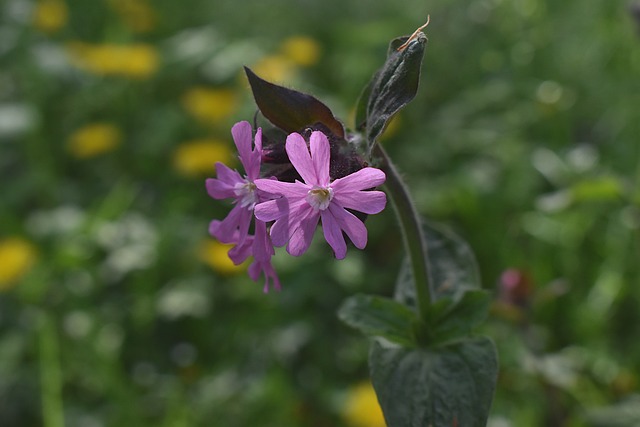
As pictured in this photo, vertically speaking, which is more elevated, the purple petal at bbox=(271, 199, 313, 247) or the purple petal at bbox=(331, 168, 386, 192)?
the purple petal at bbox=(331, 168, 386, 192)

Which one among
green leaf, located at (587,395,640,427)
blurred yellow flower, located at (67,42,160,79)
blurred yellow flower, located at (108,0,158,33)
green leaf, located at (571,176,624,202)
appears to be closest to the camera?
green leaf, located at (587,395,640,427)

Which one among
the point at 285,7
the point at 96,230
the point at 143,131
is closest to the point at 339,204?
the point at 96,230

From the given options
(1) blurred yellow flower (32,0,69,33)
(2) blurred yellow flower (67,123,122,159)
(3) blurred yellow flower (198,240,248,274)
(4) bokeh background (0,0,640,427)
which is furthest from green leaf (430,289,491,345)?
(1) blurred yellow flower (32,0,69,33)

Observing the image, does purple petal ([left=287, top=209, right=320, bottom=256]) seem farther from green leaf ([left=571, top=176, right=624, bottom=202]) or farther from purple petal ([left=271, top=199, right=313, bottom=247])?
green leaf ([left=571, top=176, right=624, bottom=202])

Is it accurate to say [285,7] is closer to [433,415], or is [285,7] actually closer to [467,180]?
[467,180]

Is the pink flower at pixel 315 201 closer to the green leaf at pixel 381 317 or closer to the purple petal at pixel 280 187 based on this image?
the purple petal at pixel 280 187

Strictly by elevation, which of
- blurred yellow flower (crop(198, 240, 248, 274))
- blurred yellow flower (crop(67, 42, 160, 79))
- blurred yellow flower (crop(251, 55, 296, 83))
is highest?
blurred yellow flower (crop(67, 42, 160, 79))
